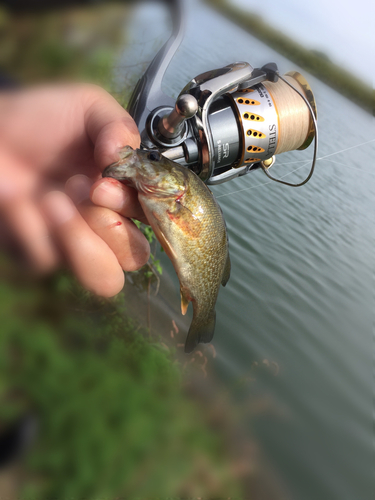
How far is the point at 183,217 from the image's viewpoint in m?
1.36

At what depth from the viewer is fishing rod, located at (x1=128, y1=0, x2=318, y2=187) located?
5.47 ft

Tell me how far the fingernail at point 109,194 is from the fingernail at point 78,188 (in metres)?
0.05

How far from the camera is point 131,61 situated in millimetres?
1592

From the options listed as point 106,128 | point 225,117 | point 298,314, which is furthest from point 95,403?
point 298,314

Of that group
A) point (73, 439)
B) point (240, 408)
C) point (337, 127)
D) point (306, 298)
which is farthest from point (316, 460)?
point (337, 127)

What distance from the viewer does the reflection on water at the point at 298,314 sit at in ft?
11.7

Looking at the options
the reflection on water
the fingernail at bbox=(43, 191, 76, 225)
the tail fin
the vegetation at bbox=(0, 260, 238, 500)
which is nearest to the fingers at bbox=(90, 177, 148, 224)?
the fingernail at bbox=(43, 191, 76, 225)

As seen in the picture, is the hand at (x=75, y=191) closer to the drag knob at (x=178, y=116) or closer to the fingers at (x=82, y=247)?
the fingers at (x=82, y=247)

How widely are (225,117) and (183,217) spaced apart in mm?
748

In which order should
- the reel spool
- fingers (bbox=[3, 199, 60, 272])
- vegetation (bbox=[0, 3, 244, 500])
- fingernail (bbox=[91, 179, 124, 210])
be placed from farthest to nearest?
the reel spool < fingernail (bbox=[91, 179, 124, 210]) < fingers (bbox=[3, 199, 60, 272]) < vegetation (bbox=[0, 3, 244, 500])

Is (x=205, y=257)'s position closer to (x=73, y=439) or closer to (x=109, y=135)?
(x=109, y=135)

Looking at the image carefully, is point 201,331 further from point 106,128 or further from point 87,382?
point 106,128

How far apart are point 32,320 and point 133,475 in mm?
1594

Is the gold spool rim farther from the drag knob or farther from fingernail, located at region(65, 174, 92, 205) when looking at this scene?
fingernail, located at region(65, 174, 92, 205)
